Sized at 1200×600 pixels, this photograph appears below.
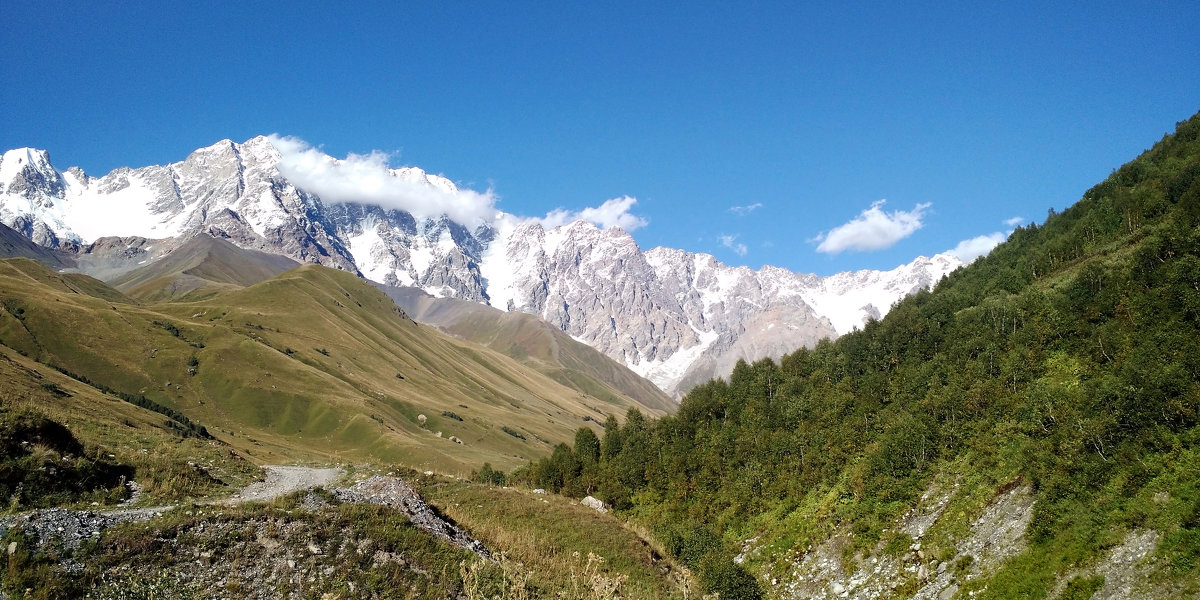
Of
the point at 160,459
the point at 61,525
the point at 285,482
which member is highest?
the point at 61,525

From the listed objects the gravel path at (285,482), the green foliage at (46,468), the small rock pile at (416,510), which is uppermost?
the green foliage at (46,468)

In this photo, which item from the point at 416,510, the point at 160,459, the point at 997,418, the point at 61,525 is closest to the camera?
the point at 61,525

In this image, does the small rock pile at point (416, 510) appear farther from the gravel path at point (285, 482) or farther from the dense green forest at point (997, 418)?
the dense green forest at point (997, 418)

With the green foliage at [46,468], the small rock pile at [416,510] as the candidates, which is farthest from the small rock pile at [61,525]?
the small rock pile at [416,510]

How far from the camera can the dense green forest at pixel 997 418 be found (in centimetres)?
3547

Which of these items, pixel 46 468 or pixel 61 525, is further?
pixel 46 468

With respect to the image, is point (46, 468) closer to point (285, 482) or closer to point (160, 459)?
point (160, 459)

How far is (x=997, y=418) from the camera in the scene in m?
52.6

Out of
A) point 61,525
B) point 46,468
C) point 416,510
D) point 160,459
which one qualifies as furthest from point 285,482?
point 61,525

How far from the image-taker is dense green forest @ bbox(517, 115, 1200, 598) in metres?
35.5

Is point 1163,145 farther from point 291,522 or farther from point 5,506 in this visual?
point 5,506

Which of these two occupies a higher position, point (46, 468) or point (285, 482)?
point (46, 468)

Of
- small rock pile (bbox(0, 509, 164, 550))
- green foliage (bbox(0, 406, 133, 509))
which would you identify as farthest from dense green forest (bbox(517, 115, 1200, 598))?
small rock pile (bbox(0, 509, 164, 550))

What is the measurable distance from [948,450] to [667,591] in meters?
39.2
